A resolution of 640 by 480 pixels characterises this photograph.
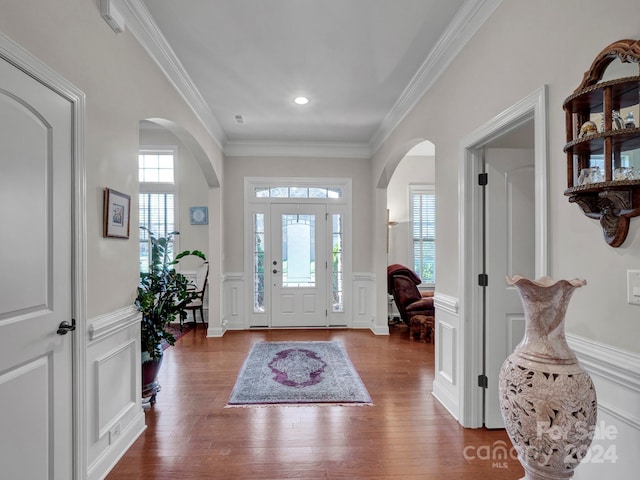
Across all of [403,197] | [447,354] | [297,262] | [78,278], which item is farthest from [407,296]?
[78,278]

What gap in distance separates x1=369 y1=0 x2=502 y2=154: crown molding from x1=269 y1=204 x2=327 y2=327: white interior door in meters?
2.08

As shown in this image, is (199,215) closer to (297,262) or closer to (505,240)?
(297,262)

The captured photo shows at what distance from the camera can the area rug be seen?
294cm

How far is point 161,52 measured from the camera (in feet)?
8.71

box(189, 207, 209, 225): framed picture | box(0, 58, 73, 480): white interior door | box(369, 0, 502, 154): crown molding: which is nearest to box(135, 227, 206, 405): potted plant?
box(0, 58, 73, 480): white interior door

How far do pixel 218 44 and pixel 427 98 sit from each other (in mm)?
1817

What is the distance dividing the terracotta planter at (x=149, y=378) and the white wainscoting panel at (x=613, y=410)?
2.73m

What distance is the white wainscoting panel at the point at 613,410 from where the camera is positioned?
1.22 meters

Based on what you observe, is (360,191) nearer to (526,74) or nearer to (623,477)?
(526,74)

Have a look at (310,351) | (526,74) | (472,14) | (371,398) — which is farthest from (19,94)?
(310,351)

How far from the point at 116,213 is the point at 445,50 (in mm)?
2563

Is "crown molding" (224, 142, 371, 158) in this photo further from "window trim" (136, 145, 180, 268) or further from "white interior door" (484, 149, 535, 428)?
"white interior door" (484, 149, 535, 428)

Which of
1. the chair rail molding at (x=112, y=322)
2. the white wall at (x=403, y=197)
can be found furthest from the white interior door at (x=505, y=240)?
the white wall at (x=403, y=197)

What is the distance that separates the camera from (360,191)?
18.2 ft
